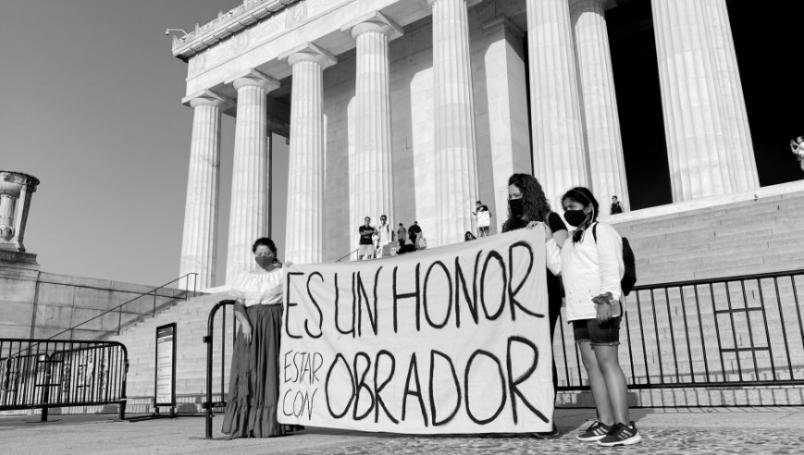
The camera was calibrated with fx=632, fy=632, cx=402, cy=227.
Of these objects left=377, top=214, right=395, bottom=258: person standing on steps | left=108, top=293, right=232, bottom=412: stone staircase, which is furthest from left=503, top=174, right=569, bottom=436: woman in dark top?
left=377, top=214, right=395, bottom=258: person standing on steps

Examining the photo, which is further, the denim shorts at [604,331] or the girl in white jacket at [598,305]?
the denim shorts at [604,331]

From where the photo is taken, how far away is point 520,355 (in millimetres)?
4906

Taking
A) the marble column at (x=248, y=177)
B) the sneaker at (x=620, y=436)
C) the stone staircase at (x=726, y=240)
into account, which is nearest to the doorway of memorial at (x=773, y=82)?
the stone staircase at (x=726, y=240)

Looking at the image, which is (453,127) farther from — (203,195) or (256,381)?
(256,381)

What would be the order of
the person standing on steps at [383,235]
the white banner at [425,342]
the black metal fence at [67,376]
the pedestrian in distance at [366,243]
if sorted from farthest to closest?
the person standing on steps at [383,235] < the pedestrian in distance at [366,243] < the black metal fence at [67,376] < the white banner at [425,342]

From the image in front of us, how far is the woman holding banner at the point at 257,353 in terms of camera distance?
236 inches

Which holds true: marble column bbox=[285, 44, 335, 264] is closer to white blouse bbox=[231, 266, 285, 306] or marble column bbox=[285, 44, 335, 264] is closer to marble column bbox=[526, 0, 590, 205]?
marble column bbox=[526, 0, 590, 205]

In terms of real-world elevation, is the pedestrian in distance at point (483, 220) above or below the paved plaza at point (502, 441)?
above

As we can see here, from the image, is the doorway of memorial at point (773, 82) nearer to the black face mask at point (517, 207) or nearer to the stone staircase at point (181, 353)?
the stone staircase at point (181, 353)

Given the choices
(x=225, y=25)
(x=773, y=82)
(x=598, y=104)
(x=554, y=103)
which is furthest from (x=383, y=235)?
(x=773, y=82)

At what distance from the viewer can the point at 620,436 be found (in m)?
4.32

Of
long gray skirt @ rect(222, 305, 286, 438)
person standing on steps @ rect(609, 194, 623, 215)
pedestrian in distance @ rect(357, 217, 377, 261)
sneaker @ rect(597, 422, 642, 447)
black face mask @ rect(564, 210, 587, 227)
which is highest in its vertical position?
person standing on steps @ rect(609, 194, 623, 215)

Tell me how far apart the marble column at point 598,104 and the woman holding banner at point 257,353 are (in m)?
15.9

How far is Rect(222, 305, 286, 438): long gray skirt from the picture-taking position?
5977mm
